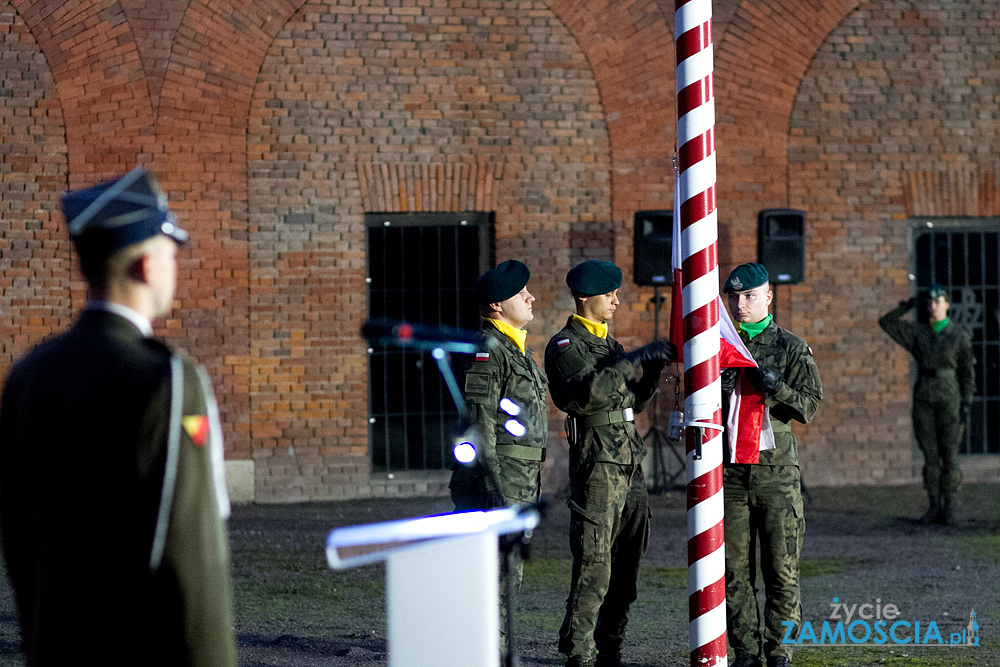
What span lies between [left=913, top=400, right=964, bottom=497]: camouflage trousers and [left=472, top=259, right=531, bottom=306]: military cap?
5955 millimetres

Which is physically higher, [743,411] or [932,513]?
[743,411]

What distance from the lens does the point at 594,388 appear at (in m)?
5.16

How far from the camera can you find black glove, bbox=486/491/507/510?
16.1 ft

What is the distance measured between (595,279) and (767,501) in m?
1.40

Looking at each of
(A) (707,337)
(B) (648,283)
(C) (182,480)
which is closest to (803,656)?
(A) (707,337)

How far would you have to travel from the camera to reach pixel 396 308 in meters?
11.7

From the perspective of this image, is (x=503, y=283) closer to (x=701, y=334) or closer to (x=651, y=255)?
(x=701, y=334)

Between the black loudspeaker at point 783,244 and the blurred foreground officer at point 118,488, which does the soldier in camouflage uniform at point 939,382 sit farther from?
the blurred foreground officer at point 118,488

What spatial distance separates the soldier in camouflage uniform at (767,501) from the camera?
5367 millimetres

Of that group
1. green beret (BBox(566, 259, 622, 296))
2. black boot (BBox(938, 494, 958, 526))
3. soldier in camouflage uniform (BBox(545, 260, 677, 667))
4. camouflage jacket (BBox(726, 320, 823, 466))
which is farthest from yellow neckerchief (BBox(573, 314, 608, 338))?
black boot (BBox(938, 494, 958, 526))

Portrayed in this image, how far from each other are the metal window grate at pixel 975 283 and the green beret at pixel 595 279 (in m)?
8.02

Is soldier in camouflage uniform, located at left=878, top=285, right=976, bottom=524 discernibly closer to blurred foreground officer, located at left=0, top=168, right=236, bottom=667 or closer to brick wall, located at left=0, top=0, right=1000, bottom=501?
brick wall, located at left=0, top=0, right=1000, bottom=501

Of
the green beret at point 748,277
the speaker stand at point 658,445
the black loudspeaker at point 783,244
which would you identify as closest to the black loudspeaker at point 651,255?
the speaker stand at point 658,445

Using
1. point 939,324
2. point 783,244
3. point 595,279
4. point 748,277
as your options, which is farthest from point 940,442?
point 595,279
